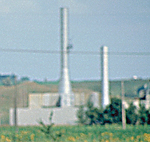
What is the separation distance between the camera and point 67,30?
31766 mm

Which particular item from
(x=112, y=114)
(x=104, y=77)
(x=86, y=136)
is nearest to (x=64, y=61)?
(x=104, y=77)

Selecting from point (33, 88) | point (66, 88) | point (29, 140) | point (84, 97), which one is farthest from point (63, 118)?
point (29, 140)

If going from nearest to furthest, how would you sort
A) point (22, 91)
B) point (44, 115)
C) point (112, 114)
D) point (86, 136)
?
point (86, 136), point (112, 114), point (44, 115), point (22, 91)

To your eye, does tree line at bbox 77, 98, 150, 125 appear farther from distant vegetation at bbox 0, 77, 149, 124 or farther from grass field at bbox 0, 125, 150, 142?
grass field at bbox 0, 125, 150, 142

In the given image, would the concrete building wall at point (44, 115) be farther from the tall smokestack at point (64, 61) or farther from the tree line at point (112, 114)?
the tree line at point (112, 114)

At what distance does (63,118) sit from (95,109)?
11.9ft

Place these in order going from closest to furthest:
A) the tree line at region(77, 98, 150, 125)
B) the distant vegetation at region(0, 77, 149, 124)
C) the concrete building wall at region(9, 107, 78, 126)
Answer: the tree line at region(77, 98, 150, 125), the concrete building wall at region(9, 107, 78, 126), the distant vegetation at region(0, 77, 149, 124)

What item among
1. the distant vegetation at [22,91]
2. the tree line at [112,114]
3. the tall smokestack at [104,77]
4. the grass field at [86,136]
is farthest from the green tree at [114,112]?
the grass field at [86,136]

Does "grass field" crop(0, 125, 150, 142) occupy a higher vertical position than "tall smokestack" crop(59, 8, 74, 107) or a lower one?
lower

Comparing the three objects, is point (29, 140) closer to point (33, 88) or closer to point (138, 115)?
point (138, 115)

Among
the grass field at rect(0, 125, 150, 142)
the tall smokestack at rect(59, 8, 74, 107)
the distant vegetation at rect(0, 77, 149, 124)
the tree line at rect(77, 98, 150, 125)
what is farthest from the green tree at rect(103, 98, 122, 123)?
the grass field at rect(0, 125, 150, 142)

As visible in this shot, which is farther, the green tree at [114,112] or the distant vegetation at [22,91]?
the distant vegetation at [22,91]

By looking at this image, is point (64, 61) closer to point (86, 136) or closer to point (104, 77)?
point (104, 77)

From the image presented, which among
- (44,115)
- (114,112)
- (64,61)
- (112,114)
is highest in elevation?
(64,61)
